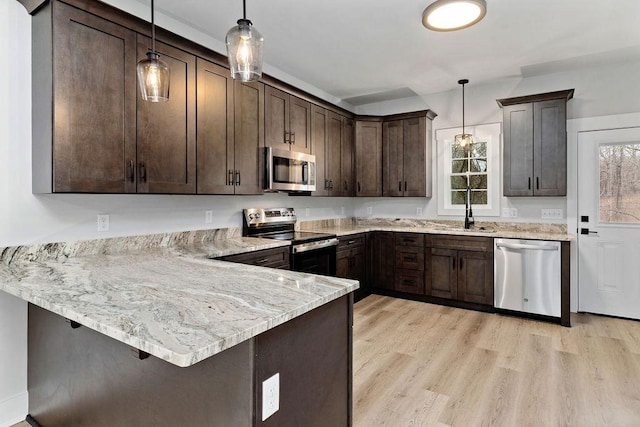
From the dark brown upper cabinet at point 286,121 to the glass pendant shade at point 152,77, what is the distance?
1.83m

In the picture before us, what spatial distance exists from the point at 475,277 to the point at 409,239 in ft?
2.80

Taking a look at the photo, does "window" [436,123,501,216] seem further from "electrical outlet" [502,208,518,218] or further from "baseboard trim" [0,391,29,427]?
"baseboard trim" [0,391,29,427]

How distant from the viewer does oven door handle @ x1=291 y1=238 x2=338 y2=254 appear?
Answer: 11.1 feet

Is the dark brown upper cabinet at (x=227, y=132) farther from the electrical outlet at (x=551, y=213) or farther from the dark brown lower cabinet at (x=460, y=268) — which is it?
the electrical outlet at (x=551, y=213)

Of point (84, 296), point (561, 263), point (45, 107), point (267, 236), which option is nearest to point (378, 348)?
point (267, 236)

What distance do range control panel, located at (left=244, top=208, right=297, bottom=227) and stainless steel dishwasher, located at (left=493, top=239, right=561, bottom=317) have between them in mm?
2271

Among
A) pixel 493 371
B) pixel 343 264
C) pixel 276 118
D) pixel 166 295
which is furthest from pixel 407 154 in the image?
pixel 166 295

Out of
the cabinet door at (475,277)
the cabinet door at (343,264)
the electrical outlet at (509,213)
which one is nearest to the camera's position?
the cabinet door at (475,277)

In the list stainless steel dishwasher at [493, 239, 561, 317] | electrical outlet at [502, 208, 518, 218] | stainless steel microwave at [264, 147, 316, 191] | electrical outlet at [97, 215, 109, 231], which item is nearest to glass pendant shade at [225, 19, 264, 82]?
electrical outlet at [97, 215, 109, 231]

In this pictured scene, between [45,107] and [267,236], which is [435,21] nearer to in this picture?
[267,236]

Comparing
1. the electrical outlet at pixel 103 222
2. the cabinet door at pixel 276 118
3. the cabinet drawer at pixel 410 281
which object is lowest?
the cabinet drawer at pixel 410 281

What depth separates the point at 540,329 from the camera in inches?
136

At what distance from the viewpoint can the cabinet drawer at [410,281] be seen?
172 inches

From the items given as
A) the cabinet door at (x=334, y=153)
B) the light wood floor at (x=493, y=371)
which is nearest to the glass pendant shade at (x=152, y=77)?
the light wood floor at (x=493, y=371)
